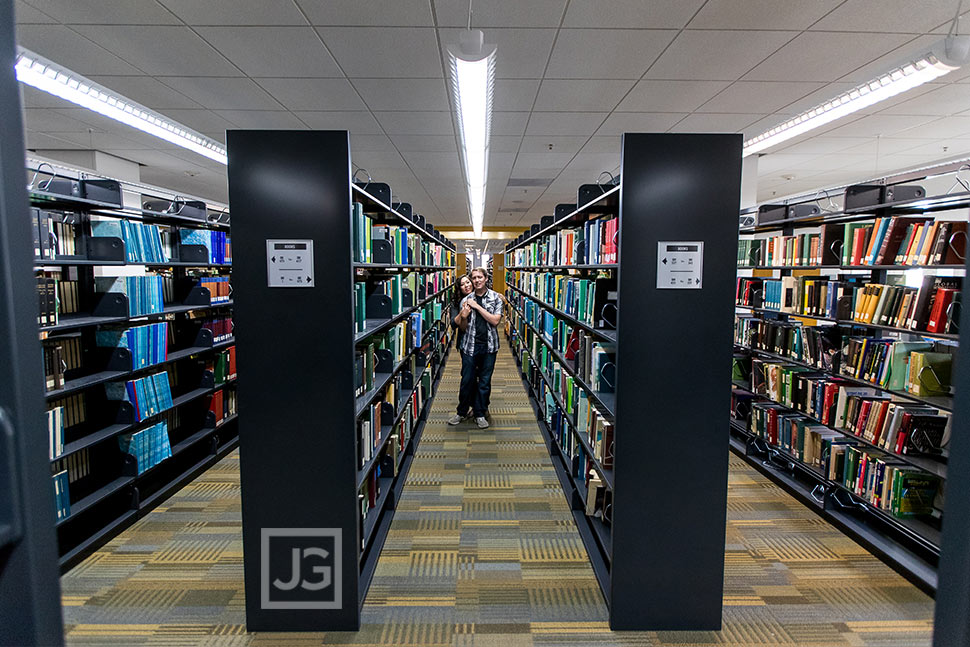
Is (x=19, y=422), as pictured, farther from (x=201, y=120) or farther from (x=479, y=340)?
(x=201, y=120)

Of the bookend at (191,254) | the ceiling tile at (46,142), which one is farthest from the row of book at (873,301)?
the ceiling tile at (46,142)

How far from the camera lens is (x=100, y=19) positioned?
2809 mm

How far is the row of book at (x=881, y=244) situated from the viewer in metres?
2.61

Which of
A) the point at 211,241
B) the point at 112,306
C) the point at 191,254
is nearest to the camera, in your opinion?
the point at 112,306

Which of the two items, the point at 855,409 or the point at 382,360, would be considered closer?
the point at 855,409

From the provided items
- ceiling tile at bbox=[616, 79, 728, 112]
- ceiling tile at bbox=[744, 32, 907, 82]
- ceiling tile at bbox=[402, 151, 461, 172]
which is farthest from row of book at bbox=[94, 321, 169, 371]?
ceiling tile at bbox=[744, 32, 907, 82]

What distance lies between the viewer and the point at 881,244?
9.87 feet

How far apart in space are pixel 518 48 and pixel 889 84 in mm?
2477

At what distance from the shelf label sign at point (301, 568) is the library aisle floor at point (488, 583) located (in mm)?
157

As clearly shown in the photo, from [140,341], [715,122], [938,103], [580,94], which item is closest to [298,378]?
[140,341]

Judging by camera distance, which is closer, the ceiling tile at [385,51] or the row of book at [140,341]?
the ceiling tile at [385,51]

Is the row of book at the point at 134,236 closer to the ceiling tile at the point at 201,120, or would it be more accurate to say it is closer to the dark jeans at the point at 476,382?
the ceiling tile at the point at 201,120

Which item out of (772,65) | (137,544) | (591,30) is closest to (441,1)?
(591,30)

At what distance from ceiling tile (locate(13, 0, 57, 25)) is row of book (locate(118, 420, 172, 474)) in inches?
96.9
